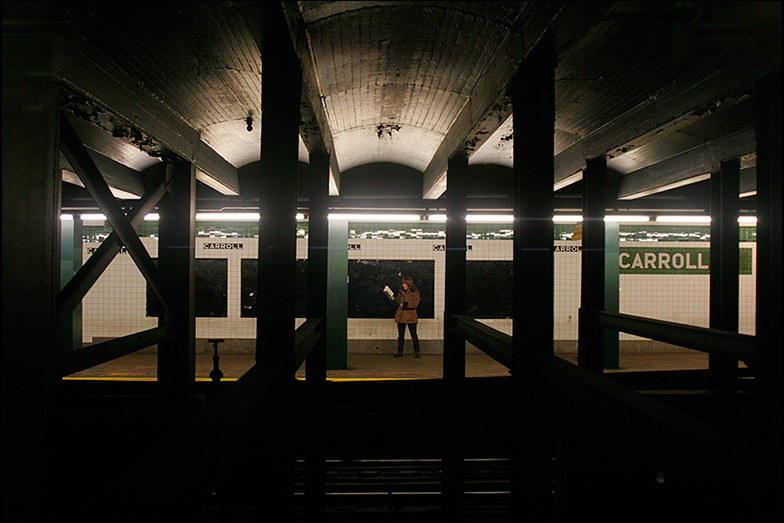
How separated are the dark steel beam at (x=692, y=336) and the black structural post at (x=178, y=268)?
4.05 m

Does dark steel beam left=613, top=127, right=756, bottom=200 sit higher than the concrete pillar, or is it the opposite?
dark steel beam left=613, top=127, right=756, bottom=200

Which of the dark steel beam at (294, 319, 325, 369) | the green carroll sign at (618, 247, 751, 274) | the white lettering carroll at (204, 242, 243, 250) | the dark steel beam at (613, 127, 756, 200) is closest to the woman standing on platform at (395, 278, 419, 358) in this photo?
the white lettering carroll at (204, 242, 243, 250)

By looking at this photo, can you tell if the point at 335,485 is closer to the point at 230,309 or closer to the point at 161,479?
the point at 161,479

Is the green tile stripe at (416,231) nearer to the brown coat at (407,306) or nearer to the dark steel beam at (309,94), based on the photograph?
the brown coat at (407,306)

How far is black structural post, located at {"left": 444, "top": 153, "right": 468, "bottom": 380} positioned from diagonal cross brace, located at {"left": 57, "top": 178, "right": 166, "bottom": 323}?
2.90 metres

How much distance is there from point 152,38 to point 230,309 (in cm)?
596

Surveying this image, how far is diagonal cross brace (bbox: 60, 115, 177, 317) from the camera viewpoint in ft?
7.73

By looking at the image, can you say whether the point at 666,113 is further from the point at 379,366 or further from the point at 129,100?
the point at 379,366

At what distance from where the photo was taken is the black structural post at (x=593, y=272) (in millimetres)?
3945

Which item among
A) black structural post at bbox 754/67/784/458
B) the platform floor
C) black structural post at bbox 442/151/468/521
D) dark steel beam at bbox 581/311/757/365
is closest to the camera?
black structural post at bbox 754/67/784/458

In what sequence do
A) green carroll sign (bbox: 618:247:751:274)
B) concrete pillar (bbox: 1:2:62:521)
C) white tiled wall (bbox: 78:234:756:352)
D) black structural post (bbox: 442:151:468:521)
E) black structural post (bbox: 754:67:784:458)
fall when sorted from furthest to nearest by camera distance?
1. green carroll sign (bbox: 618:247:751:274)
2. white tiled wall (bbox: 78:234:756:352)
3. black structural post (bbox: 442:151:468:521)
4. black structural post (bbox: 754:67:784:458)
5. concrete pillar (bbox: 1:2:62:521)

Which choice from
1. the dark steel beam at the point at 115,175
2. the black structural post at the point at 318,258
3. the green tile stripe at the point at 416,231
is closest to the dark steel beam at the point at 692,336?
the black structural post at the point at 318,258

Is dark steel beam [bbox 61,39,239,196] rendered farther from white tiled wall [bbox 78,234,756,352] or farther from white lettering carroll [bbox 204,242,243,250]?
white tiled wall [bbox 78,234,756,352]

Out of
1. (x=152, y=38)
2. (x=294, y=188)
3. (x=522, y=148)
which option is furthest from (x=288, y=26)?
(x=522, y=148)
